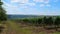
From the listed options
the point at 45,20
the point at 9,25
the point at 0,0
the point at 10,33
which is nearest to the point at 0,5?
the point at 0,0

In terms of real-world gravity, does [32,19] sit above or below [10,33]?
below

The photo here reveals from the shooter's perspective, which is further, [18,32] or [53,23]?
[53,23]

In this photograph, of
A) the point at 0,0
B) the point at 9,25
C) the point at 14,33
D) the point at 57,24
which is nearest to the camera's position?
the point at 14,33

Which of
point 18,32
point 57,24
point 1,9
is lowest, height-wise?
point 57,24

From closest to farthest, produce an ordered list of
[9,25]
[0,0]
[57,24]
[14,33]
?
[14,33]
[9,25]
[0,0]
[57,24]

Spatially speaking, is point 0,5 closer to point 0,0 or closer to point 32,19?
point 0,0

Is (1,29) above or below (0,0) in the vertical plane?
below

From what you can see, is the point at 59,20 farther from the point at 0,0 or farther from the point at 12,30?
the point at 12,30

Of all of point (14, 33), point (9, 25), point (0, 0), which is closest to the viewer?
point (14, 33)

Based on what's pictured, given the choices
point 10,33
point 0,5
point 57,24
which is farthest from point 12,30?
point 57,24
